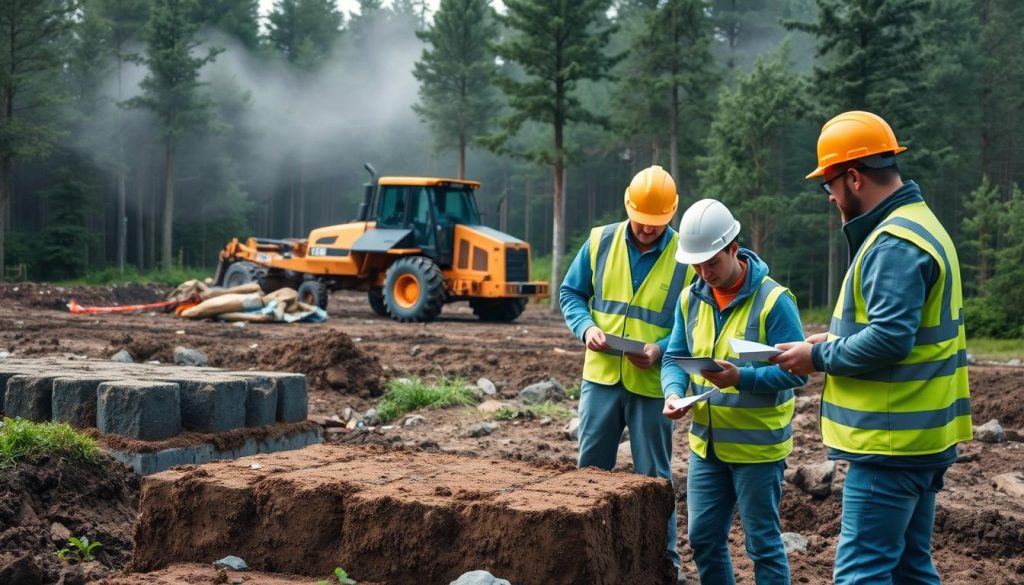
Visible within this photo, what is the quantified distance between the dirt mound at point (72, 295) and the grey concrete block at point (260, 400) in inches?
670

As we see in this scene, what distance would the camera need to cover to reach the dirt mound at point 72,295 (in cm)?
2267

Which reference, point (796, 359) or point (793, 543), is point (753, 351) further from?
point (793, 543)

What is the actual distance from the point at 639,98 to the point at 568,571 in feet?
122

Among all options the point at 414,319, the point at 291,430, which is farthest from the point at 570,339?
the point at 291,430

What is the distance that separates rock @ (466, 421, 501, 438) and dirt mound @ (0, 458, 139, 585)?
3492 millimetres

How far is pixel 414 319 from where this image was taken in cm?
1917

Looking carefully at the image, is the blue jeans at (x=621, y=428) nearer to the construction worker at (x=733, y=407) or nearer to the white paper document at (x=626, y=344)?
the white paper document at (x=626, y=344)

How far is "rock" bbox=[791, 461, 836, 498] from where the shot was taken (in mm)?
6715

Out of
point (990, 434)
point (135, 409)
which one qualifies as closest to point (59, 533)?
point (135, 409)

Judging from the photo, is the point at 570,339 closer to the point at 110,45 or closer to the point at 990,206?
Answer: the point at 990,206

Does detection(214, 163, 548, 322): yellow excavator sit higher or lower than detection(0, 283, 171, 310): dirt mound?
higher

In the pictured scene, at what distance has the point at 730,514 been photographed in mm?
4391

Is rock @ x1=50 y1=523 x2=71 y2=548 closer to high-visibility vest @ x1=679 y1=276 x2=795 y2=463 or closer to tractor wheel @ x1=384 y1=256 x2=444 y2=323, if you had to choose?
high-visibility vest @ x1=679 y1=276 x2=795 y2=463

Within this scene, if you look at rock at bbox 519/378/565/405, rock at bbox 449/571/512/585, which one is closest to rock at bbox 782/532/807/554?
rock at bbox 449/571/512/585
